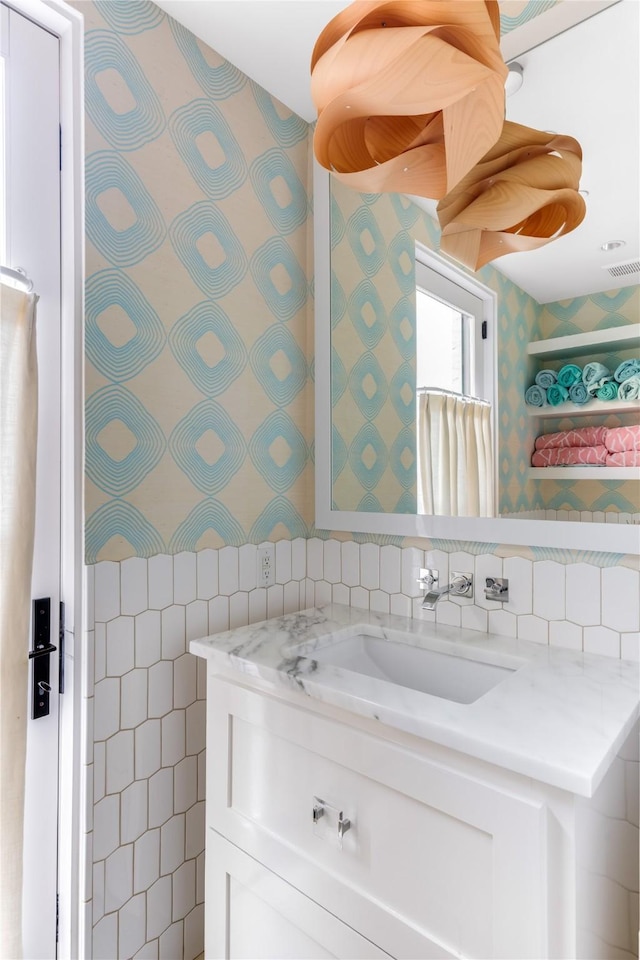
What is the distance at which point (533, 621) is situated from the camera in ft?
Answer: 3.97

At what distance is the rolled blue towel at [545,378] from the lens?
1.20m

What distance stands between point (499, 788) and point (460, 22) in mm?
1008

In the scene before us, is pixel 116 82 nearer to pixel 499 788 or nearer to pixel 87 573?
pixel 87 573

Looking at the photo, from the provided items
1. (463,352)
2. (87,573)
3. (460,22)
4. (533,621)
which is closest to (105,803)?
(87,573)

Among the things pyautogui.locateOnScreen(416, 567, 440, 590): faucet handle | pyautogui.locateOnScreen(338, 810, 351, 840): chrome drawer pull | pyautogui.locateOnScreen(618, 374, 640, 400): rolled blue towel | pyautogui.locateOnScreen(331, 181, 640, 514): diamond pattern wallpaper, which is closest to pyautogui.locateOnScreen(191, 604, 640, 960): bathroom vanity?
pyautogui.locateOnScreen(338, 810, 351, 840): chrome drawer pull

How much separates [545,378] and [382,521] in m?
0.55

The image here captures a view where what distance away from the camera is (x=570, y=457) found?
1.17 m

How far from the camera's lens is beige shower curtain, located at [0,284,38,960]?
986 millimetres

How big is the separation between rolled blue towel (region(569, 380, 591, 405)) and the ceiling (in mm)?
195

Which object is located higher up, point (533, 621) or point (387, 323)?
point (387, 323)

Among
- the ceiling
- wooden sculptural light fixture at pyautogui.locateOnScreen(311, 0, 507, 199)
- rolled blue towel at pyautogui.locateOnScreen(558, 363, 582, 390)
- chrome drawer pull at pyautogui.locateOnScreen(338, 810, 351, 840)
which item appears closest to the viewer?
wooden sculptural light fixture at pyautogui.locateOnScreen(311, 0, 507, 199)

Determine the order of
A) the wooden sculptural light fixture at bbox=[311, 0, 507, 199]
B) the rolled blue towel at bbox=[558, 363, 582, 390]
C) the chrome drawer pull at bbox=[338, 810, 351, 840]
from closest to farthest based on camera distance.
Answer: the wooden sculptural light fixture at bbox=[311, 0, 507, 199] → the chrome drawer pull at bbox=[338, 810, 351, 840] → the rolled blue towel at bbox=[558, 363, 582, 390]

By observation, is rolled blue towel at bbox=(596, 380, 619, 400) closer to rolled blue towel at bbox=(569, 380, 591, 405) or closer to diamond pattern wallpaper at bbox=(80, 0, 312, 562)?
rolled blue towel at bbox=(569, 380, 591, 405)

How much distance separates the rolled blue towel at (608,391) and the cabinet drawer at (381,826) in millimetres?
785
